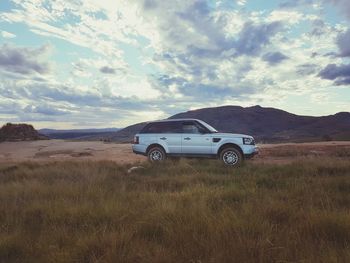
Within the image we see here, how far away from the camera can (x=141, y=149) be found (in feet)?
53.7

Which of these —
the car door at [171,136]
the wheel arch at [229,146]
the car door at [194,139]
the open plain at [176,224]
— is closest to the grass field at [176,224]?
the open plain at [176,224]

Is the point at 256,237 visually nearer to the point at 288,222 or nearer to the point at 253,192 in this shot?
the point at 288,222

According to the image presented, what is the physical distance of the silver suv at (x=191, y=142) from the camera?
14945mm

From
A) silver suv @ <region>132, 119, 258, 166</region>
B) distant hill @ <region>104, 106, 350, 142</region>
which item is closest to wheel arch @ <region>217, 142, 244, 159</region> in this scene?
silver suv @ <region>132, 119, 258, 166</region>

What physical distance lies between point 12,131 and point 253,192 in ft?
107

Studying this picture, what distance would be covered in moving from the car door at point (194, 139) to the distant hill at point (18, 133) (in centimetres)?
2412

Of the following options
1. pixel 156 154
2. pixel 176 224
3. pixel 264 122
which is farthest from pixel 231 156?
pixel 264 122

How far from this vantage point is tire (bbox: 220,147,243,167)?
48.8 feet

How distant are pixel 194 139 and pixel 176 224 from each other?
9699 mm

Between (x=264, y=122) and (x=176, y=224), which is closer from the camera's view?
(x=176, y=224)

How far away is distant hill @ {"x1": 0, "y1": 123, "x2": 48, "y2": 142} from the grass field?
27.7 m

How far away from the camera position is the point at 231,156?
15.0 meters

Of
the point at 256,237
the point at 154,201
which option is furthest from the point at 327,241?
the point at 154,201

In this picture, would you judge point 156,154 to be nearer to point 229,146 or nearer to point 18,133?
point 229,146
